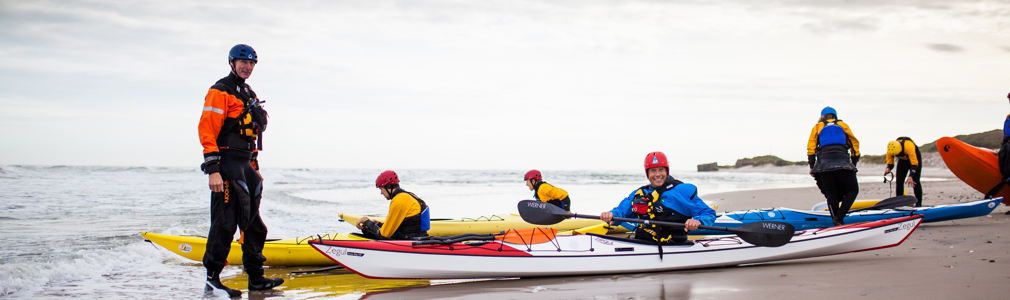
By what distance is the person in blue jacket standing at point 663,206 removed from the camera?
4461mm

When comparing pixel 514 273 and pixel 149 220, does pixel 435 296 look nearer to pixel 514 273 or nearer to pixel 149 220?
pixel 514 273

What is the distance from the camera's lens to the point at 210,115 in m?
3.62

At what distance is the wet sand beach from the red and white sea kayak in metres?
0.08

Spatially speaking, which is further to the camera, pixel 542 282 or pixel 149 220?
pixel 149 220

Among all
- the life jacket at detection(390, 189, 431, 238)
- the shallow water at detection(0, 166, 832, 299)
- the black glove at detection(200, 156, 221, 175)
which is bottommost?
the shallow water at detection(0, 166, 832, 299)

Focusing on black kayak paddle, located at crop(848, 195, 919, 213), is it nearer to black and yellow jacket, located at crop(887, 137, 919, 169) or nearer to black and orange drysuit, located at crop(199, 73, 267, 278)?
black and yellow jacket, located at crop(887, 137, 919, 169)

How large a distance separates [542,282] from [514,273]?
0.75 ft

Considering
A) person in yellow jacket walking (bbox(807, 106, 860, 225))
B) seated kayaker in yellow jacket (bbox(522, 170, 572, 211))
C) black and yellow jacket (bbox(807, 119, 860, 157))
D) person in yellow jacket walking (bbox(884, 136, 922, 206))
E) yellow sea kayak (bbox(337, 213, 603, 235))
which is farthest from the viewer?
person in yellow jacket walking (bbox(884, 136, 922, 206))

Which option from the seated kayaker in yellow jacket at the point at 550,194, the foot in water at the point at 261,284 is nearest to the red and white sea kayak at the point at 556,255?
the foot in water at the point at 261,284

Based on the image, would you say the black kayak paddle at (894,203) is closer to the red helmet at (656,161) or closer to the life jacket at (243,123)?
the red helmet at (656,161)

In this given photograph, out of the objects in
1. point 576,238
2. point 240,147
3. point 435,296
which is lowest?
point 435,296

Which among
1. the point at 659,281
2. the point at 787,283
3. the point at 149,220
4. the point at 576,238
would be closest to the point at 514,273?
the point at 576,238

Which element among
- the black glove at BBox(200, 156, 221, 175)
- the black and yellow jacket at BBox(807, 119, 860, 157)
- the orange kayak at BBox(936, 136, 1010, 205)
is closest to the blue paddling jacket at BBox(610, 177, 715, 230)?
the black and yellow jacket at BBox(807, 119, 860, 157)

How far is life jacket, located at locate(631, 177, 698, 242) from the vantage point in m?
4.56
